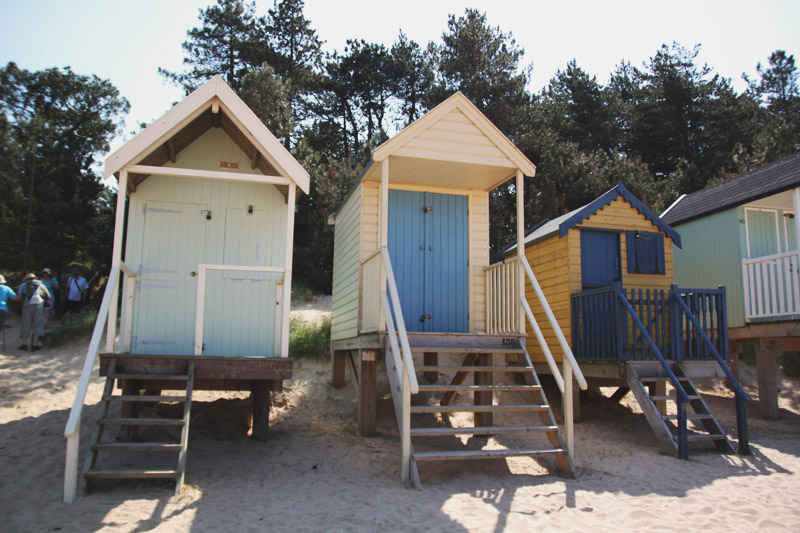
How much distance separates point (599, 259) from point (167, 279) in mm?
7351

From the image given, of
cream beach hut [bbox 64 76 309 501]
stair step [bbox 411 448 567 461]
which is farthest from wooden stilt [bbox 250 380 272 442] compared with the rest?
stair step [bbox 411 448 567 461]

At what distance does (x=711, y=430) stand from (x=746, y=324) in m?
3.65

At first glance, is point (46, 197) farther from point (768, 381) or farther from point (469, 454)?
point (768, 381)

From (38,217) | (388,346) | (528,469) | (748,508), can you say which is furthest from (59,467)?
(38,217)

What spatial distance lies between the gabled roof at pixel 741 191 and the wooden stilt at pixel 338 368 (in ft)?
27.1

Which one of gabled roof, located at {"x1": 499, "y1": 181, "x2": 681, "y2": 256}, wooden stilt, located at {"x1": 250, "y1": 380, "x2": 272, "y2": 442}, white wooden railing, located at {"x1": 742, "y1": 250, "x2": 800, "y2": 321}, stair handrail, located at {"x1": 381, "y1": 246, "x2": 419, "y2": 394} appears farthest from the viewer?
gabled roof, located at {"x1": 499, "y1": 181, "x2": 681, "y2": 256}

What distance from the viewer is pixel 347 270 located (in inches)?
410

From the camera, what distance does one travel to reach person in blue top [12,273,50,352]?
1232cm

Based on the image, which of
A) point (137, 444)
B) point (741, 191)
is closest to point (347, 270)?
point (137, 444)

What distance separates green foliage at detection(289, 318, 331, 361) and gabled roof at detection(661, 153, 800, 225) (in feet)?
27.7

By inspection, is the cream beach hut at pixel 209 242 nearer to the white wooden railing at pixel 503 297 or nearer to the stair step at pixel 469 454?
the stair step at pixel 469 454

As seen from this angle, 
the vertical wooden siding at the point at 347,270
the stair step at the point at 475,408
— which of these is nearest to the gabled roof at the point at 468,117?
the vertical wooden siding at the point at 347,270

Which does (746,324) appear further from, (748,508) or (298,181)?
(298,181)

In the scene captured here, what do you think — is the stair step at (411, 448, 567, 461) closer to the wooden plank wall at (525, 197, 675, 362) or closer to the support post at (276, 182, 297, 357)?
the support post at (276, 182, 297, 357)
